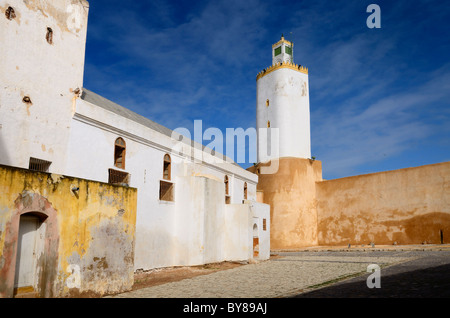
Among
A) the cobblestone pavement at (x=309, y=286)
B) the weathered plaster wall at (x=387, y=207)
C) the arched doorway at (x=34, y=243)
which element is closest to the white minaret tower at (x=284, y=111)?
the weathered plaster wall at (x=387, y=207)

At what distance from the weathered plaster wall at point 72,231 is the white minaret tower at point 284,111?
19160 millimetres

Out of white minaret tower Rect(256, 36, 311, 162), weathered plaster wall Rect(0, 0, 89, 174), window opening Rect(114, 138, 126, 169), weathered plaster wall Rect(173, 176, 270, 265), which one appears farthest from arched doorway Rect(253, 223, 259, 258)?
weathered plaster wall Rect(0, 0, 89, 174)

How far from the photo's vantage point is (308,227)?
2631 centimetres

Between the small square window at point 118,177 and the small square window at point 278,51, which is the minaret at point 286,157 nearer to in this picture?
the small square window at point 278,51

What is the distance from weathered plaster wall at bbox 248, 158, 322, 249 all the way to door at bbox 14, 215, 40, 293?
67.6 feet

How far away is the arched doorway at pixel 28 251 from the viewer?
6812 mm

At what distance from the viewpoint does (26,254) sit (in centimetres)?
701

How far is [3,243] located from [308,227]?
2241cm

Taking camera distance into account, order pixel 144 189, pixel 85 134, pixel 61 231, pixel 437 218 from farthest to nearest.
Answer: pixel 437 218 < pixel 144 189 < pixel 85 134 < pixel 61 231

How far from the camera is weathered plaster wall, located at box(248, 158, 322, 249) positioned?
25984 mm

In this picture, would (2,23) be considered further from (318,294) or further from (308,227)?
(308,227)

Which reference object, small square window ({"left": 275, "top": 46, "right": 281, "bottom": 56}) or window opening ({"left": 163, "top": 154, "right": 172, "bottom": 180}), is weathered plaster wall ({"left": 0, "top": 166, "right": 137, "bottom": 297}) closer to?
window opening ({"left": 163, "top": 154, "right": 172, "bottom": 180})
